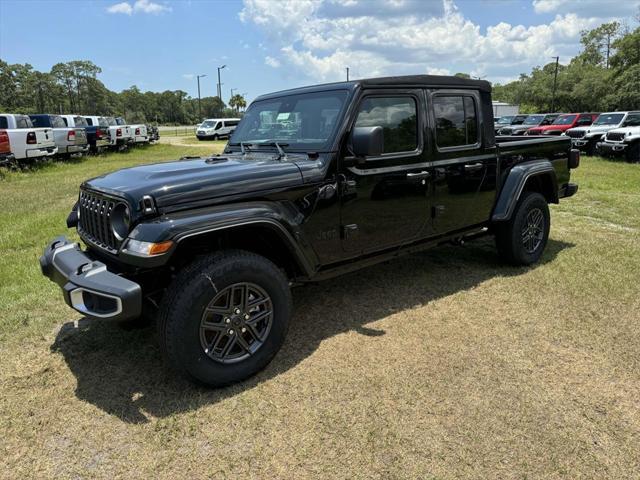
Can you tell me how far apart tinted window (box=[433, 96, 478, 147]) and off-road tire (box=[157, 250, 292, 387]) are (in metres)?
2.04

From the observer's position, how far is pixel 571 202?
28.4 ft

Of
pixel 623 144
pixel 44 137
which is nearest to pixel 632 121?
pixel 623 144

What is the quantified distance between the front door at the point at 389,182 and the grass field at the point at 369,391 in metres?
0.74

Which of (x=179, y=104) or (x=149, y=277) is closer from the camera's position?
(x=149, y=277)

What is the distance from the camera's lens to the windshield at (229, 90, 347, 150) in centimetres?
353

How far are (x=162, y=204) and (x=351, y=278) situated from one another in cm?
252

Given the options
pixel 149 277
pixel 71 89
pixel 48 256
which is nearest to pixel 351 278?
pixel 149 277

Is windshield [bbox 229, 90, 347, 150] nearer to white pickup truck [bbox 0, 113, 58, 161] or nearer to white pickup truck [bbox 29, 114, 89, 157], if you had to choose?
white pickup truck [bbox 0, 113, 58, 161]

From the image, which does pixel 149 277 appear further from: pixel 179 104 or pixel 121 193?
pixel 179 104

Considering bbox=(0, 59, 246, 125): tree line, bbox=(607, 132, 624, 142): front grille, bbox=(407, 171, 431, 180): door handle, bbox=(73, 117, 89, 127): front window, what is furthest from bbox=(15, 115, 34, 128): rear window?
bbox=(0, 59, 246, 125): tree line

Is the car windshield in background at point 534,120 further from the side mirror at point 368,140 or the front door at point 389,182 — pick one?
the side mirror at point 368,140

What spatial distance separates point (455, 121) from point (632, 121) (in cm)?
1629

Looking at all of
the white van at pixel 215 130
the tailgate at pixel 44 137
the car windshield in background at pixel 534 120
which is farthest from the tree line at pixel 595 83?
the tailgate at pixel 44 137

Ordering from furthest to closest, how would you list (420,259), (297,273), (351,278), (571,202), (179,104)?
(179,104) → (571,202) → (420,259) → (351,278) → (297,273)
